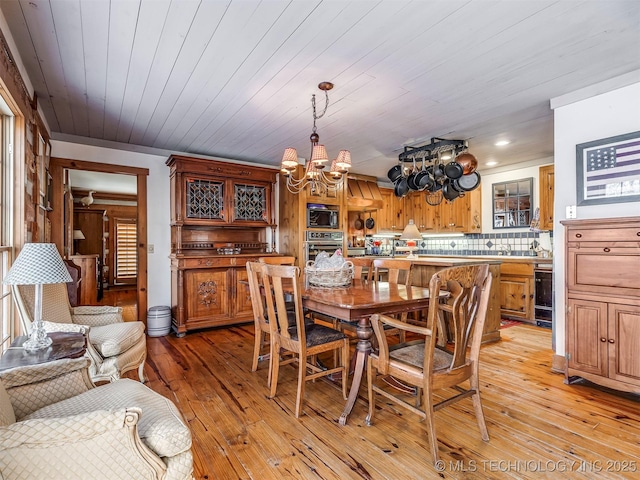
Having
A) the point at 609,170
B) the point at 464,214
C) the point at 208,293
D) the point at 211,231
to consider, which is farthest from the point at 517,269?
the point at 211,231

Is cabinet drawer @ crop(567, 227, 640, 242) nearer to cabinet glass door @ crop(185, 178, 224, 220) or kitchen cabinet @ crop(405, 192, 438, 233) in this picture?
kitchen cabinet @ crop(405, 192, 438, 233)

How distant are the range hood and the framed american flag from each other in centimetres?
337

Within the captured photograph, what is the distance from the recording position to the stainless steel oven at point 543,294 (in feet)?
14.7

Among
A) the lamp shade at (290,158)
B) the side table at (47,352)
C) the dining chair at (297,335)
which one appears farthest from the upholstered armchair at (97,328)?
the lamp shade at (290,158)

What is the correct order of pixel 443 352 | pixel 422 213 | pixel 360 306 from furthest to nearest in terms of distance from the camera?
pixel 422 213, pixel 443 352, pixel 360 306

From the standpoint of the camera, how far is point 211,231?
4.93 metres

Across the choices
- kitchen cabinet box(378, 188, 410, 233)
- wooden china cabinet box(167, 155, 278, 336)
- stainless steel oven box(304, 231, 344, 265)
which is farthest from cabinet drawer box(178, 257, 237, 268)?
→ kitchen cabinet box(378, 188, 410, 233)

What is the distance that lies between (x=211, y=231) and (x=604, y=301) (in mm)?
4484

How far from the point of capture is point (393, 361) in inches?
74.5

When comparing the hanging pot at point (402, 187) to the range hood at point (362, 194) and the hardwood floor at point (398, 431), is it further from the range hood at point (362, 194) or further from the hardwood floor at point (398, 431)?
the hardwood floor at point (398, 431)

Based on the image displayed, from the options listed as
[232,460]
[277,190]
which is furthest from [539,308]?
[232,460]

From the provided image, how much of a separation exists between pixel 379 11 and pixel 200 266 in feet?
11.0

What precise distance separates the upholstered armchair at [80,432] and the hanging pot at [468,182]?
373cm

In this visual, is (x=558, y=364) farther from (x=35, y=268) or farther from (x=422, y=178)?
(x=35, y=268)
